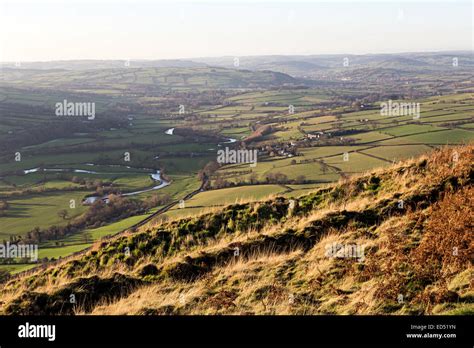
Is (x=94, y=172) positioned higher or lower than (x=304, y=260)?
lower

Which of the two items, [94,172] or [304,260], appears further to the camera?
[94,172]

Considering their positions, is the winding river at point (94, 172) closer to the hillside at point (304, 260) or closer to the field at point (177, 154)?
the field at point (177, 154)

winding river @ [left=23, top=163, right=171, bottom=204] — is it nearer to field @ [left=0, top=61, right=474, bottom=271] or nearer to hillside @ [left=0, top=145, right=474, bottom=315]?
field @ [left=0, top=61, right=474, bottom=271]

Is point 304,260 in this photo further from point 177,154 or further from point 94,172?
point 177,154

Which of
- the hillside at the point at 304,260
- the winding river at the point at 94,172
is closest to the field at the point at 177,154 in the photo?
the winding river at the point at 94,172

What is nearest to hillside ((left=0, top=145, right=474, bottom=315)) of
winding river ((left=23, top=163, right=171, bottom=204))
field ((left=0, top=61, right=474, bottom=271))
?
field ((left=0, top=61, right=474, bottom=271))

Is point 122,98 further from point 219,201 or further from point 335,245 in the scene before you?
point 335,245

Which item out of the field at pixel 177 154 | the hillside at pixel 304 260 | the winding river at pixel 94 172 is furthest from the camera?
the winding river at pixel 94 172

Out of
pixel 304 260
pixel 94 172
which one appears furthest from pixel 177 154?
pixel 304 260
